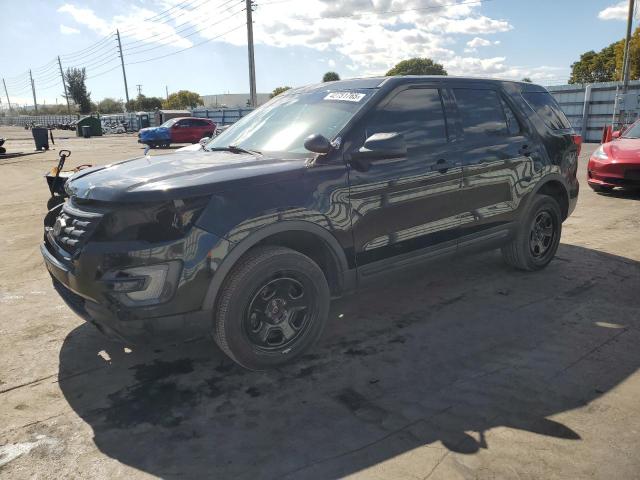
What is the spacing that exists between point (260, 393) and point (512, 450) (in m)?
1.40

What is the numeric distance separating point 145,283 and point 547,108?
169 inches

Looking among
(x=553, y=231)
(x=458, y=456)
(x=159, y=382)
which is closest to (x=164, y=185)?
(x=159, y=382)

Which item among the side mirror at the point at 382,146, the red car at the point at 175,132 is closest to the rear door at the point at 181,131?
the red car at the point at 175,132

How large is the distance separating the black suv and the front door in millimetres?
11

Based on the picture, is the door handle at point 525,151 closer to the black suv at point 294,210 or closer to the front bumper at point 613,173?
the black suv at point 294,210

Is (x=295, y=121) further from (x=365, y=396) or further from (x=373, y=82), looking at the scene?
(x=365, y=396)

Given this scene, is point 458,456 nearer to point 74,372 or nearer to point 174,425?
point 174,425

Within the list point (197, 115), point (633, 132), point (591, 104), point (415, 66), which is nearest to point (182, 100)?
point (415, 66)

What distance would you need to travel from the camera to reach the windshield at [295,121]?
11.4ft

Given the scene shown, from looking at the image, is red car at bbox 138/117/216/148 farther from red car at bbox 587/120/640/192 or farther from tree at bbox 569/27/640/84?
tree at bbox 569/27/640/84

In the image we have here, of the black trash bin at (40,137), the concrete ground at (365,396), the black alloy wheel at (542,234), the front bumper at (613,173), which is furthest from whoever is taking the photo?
the black trash bin at (40,137)

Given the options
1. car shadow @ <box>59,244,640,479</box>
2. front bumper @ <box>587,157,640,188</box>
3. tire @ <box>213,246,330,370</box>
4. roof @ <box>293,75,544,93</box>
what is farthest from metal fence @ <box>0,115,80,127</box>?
tire @ <box>213,246,330,370</box>

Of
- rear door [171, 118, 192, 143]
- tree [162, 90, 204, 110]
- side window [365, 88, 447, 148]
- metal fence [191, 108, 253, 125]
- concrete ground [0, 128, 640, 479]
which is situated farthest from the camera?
tree [162, 90, 204, 110]

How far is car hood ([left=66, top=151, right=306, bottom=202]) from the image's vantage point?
105 inches
